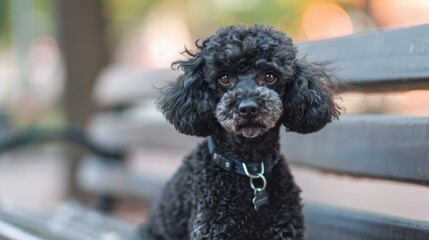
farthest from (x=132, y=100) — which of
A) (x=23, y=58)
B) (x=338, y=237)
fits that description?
(x=23, y=58)

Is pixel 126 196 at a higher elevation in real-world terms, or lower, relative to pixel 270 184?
higher

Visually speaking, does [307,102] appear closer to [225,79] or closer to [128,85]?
[225,79]

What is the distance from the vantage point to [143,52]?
13352mm

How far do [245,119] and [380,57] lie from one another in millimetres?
806

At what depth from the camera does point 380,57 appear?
107 inches

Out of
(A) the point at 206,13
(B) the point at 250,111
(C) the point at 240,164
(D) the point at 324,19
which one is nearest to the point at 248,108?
(B) the point at 250,111

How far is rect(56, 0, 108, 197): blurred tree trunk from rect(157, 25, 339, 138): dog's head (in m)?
4.58

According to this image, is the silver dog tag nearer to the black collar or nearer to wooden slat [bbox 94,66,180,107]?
the black collar

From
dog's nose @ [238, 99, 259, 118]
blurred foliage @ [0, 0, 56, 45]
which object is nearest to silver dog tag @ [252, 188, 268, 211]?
dog's nose @ [238, 99, 259, 118]

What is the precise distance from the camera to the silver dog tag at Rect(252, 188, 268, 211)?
2.40m

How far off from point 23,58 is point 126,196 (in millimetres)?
9894

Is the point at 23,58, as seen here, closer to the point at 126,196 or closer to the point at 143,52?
the point at 143,52

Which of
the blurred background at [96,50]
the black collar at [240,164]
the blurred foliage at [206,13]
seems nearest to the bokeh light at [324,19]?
the blurred background at [96,50]

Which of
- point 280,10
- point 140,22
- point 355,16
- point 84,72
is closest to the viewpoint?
point 84,72
